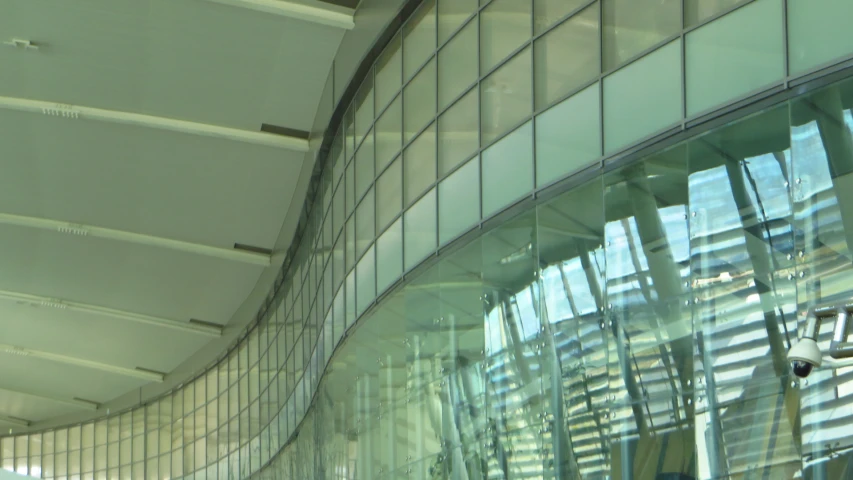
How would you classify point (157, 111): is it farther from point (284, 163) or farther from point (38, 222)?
point (38, 222)

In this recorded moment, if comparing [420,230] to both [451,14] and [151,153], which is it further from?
[151,153]

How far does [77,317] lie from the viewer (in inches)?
1299

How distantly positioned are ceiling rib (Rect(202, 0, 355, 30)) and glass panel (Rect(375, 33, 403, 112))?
79cm

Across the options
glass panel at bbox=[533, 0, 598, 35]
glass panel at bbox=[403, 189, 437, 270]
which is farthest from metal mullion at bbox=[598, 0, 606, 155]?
glass panel at bbox=[403, 189, 437, 270]

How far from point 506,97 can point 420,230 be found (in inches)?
103

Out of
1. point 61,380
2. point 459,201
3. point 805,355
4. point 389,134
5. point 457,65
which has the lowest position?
point 805,355

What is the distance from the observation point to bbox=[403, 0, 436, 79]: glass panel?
14.9 metres

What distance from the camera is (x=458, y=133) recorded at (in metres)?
13.7

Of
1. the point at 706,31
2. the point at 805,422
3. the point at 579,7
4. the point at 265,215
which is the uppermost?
the point at 265,215

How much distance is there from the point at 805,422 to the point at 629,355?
7.07 feet

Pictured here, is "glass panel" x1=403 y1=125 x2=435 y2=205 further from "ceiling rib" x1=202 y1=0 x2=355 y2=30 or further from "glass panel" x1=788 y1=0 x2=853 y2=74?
"glass panel" x1=788 y1=0 x2=853 y2=74

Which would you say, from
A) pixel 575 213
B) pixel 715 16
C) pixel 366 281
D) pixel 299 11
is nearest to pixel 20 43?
pixel 299 11

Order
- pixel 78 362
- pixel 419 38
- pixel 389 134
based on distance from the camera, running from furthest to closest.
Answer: pixel 78 362 < pixel 389 134 < pixel 419 38

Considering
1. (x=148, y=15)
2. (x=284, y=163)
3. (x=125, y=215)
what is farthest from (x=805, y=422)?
(x=125, y=215)
